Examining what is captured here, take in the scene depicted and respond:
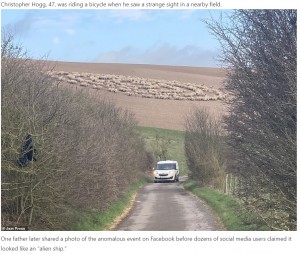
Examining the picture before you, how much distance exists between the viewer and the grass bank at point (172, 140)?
23781mm

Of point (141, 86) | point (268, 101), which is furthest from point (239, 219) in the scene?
point (141, 86)

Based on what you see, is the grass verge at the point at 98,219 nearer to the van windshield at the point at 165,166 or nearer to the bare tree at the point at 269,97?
the bare tree at the point at 269,97

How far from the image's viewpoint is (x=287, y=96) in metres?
5.52

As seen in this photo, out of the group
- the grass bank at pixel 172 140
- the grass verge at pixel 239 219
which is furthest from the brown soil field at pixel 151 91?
the grass verge at pixel 239 219

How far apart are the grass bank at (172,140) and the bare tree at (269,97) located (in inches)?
632

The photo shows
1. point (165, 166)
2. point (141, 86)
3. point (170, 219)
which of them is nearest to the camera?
point (170, 219)

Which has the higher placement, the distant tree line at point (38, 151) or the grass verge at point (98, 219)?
the distant tree line at point (38, 151)

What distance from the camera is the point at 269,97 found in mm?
5715

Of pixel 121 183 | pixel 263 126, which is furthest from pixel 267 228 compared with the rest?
pixel 121 183

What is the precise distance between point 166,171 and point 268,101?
2070 centimetres

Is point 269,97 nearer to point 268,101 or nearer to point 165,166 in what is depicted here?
point 268,101

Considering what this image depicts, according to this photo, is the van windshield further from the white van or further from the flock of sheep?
the flock of sheep
